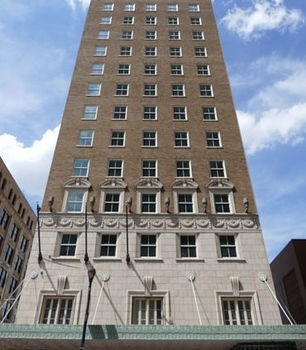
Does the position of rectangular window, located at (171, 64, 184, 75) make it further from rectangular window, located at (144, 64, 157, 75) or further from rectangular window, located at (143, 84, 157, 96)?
rectangular window, located at (143, 84, 157, 96)

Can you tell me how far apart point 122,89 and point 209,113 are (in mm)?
9179

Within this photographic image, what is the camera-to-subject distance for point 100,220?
77.3ft

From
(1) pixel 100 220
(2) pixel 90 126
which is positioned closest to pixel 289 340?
(1) pixel 100 220

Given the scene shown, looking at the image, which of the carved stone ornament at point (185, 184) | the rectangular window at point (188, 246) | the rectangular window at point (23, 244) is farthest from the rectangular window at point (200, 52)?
the rectangular window at point (23, 244)

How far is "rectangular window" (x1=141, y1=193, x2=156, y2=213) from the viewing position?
24500 millimetres

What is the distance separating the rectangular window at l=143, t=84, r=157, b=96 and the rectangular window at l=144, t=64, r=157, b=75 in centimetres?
214

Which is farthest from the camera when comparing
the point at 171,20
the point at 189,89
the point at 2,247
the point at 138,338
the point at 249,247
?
the point at 2,247

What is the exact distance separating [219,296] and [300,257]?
14130 mm

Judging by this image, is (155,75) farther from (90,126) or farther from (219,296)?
(219,296)

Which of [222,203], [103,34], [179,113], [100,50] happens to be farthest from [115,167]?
[103,34]

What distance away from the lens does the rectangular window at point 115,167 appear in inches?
1045

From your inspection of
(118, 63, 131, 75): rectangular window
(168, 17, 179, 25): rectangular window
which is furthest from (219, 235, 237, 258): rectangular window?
(168, 17, 179, 25): rectangular window

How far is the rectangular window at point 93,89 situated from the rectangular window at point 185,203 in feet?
47.3

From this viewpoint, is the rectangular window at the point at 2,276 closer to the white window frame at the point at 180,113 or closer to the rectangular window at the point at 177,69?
the white window frame at the point at 180,113
